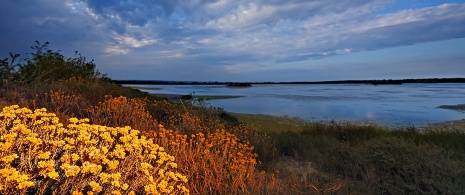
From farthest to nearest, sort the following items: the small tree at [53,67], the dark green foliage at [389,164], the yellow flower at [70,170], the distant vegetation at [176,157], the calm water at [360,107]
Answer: the calm water at [360,107] → the small tree at [53,67] → the dark green foliage at [389,164] → the distant vegetation at [176,157] → the yellow flower at [70,170]

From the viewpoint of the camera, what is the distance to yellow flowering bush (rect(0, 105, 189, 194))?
98.8 inches

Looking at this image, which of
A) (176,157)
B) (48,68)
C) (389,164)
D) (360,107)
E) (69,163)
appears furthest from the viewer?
(360,107)

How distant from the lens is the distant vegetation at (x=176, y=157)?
2746mm

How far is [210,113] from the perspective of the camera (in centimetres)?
1119

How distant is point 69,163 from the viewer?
108 inches

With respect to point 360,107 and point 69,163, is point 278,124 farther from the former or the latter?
Result: point 69,163

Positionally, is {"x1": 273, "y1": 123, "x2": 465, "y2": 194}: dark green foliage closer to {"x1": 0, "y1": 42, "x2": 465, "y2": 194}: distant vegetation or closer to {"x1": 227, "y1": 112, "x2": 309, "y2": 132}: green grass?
{"x1": 0, "y1": 42, "x2": 465, "y2": 194}: distant vegetation

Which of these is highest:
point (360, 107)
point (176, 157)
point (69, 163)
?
point (69, 163)

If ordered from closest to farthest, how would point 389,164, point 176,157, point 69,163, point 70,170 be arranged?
point 70,170 → point 69,163 → point 176,157 → point 389,164

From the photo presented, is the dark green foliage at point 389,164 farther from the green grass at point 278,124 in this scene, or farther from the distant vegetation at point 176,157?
the green grass at point 278,124

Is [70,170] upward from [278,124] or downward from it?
upward

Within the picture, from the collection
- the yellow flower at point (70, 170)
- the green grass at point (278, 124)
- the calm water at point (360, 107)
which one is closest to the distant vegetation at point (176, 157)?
the yellow flower at point (70, 170)

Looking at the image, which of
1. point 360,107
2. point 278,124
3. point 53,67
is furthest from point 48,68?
point 360,107

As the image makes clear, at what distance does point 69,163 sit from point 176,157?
2.01 metres
